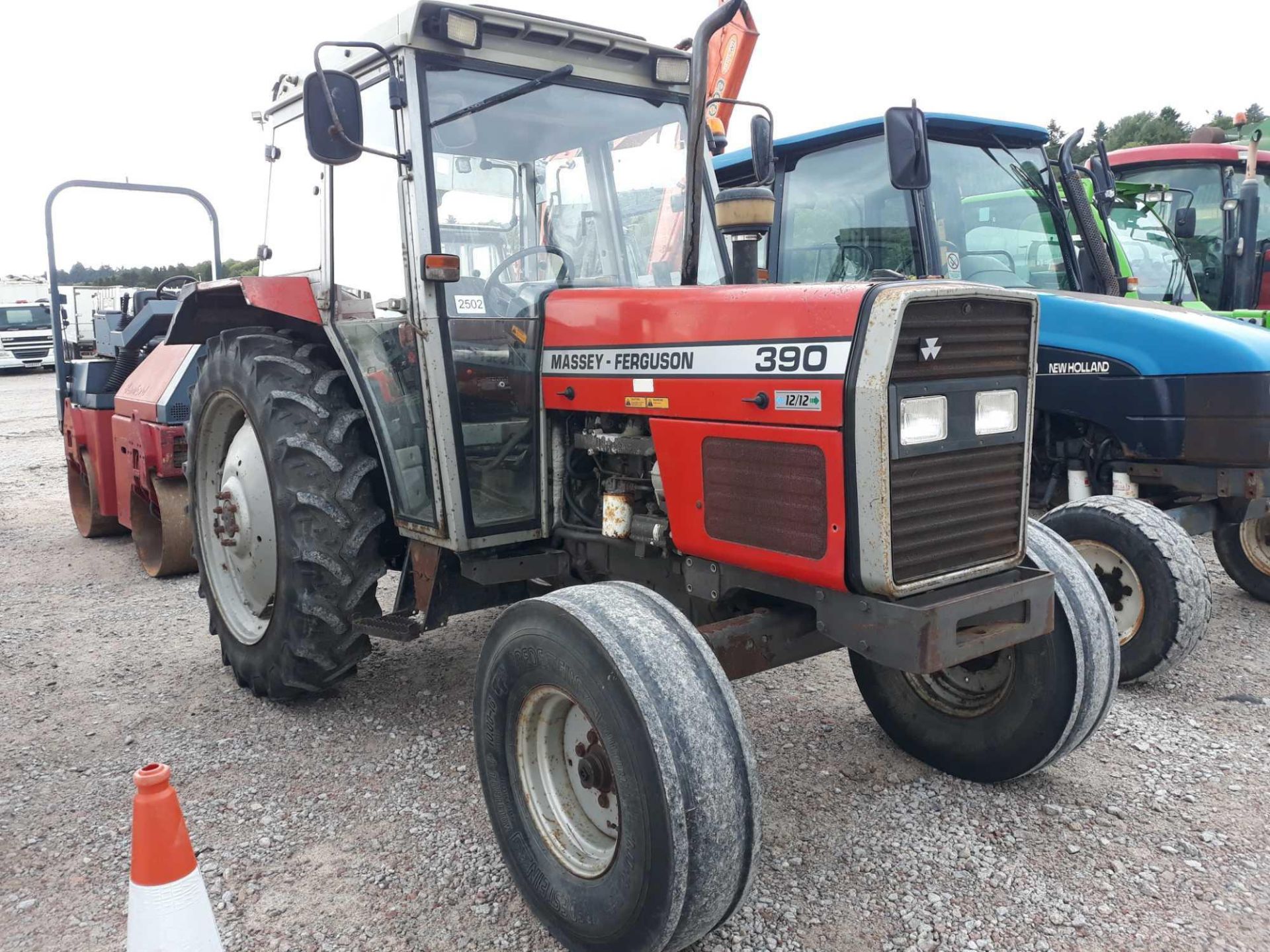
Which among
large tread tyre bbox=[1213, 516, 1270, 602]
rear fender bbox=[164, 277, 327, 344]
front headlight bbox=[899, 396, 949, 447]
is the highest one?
rear fender bbox=[164, 277, 327, 344]

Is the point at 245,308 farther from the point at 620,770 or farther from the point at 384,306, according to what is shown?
the point at 620,770

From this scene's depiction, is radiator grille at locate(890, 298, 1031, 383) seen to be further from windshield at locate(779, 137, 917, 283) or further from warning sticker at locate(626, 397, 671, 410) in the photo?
windshield at locate(779, 137, 917, 283)

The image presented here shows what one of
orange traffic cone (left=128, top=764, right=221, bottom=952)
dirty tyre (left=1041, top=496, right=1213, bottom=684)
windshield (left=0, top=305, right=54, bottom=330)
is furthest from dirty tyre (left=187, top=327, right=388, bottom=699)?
windshield (left=0, top=305, right=54, bottom=330)

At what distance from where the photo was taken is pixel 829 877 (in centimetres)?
270

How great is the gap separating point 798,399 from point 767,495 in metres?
0.28

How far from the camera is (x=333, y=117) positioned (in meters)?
2.89

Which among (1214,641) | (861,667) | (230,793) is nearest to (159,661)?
(230,793)

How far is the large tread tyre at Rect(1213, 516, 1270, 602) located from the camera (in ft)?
17.1

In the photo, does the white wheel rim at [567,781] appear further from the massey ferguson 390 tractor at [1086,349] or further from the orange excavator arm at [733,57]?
the orange excavator arm at [733,57]

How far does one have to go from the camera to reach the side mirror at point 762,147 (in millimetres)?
3625

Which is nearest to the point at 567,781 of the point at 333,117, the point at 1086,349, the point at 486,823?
the point at 486,823

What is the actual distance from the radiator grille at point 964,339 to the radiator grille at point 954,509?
21cm

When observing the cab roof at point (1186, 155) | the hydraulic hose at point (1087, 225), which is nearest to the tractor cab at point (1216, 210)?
the cab roof at point (1186, 155)

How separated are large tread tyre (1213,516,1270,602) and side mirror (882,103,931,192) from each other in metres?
2.78
